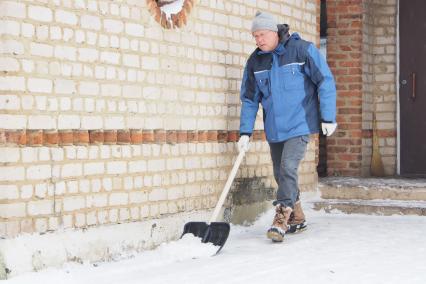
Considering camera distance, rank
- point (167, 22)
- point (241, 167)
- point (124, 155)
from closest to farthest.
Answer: point (124, 155) < point (167, 22) < point (241, 167)

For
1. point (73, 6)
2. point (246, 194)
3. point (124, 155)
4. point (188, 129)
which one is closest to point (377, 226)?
point (246, 194)

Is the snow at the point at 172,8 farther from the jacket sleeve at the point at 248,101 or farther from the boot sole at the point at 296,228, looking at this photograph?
the boot sole at the point at 296,228

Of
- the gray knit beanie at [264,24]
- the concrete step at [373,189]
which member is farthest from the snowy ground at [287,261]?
the gray knit beanie at [264,24]

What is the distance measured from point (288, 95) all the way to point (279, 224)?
1034 mm

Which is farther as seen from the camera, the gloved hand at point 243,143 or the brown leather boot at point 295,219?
the brown leather boot at point 295,219

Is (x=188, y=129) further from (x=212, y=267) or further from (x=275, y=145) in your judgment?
(x=212, y=267)

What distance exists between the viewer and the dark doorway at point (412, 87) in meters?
10.8

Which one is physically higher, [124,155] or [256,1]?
[256,1]

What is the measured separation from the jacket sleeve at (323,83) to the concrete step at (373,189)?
2065mm

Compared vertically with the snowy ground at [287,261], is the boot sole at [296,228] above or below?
above

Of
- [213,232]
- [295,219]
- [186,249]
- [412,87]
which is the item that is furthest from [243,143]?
[412,87]

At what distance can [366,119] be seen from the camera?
10836mm

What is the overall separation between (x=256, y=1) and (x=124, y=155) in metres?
2.49

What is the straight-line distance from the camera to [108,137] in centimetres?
654
